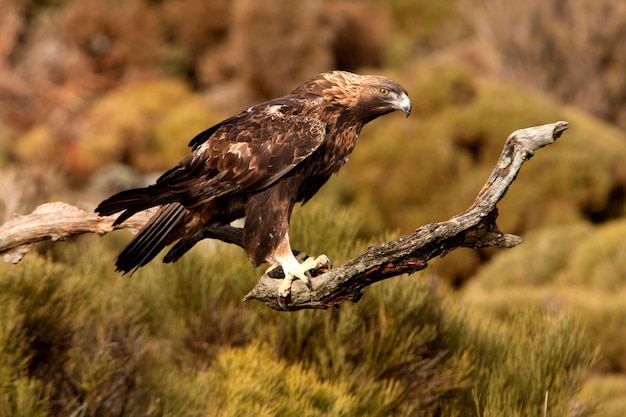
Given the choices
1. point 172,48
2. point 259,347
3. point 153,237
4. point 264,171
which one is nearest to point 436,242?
point 264,171

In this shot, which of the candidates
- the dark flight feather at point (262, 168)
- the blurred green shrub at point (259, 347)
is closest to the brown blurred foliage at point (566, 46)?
the blurred green shrub at point (259, 347)

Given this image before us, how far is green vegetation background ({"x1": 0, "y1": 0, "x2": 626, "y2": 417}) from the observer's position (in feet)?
17.7

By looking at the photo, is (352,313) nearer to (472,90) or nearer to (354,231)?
(354,231)

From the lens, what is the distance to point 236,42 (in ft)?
58.1

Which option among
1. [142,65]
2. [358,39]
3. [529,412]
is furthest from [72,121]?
[529,412]

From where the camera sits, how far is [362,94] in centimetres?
432

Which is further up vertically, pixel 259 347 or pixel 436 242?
pixel 436 242

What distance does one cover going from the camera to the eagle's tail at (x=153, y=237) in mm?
4090

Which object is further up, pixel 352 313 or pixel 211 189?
pixel 211 189

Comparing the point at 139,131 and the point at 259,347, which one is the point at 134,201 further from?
the point at 139,131

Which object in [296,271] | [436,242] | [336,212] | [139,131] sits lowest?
[436,242]

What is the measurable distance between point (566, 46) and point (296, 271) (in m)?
14.9

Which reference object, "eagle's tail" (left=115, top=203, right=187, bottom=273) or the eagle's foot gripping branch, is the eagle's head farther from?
"eagle's tail" (left=115, top=203, right=187, bottom=273)

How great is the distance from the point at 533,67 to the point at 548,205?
201 inches
